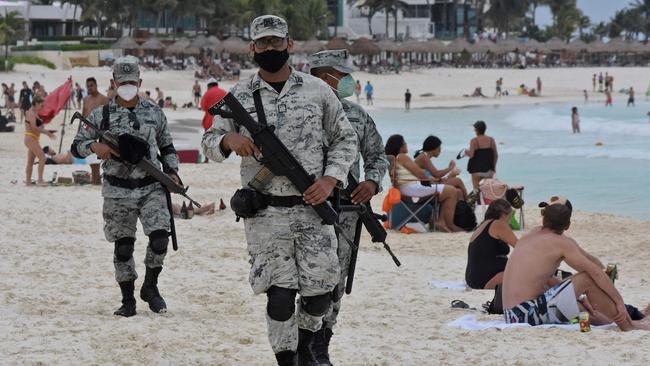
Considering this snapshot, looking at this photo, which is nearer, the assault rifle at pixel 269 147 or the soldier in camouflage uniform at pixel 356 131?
the assault rifle at pixel 269 147

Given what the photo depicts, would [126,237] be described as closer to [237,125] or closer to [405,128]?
[237,125]

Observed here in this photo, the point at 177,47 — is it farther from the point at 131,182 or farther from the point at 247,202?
the point at 247,202

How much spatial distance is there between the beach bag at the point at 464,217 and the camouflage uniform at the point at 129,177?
695 cm

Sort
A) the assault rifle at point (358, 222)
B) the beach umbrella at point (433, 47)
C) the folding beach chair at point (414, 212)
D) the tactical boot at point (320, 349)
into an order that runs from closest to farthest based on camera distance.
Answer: the tactical boot at point (320, 349)
the assault rifle at point (358, 222)
the folding beach chair at point (414, 212)
the beach umbrella at point (433, 47)

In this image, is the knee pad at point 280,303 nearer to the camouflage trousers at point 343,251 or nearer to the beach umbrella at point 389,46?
the camouflage trousers at point 343,251

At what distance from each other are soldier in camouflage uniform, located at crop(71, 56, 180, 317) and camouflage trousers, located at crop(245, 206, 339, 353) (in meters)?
2.14

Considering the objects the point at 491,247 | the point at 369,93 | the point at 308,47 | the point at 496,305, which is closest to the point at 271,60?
the point at 496,305

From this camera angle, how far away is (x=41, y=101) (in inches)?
669

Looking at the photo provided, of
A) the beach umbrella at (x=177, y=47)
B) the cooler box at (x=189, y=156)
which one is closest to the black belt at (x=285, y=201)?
the cooler box at (x=189, y=156)

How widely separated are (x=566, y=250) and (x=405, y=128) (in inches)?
1437

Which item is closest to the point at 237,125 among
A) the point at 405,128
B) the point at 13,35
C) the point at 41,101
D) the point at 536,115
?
the point at 41,101

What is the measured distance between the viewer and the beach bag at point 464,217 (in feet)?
46.2

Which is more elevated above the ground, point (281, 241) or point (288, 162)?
point (288, 162)

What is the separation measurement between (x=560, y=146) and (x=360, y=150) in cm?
3169
